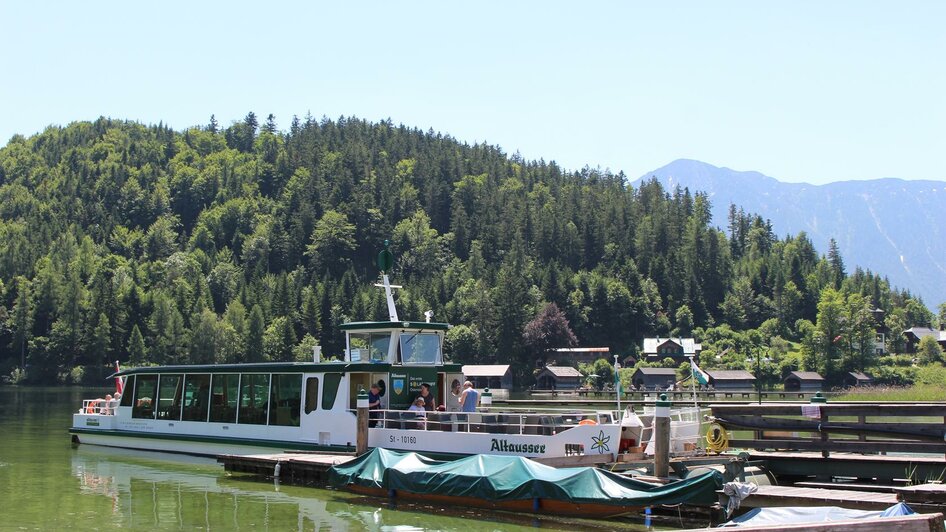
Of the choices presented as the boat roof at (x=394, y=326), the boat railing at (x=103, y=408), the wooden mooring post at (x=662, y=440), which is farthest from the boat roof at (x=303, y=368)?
the wooden mooring post at (x=662, y=440)

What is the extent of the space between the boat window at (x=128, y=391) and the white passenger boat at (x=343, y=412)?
46 millimetres

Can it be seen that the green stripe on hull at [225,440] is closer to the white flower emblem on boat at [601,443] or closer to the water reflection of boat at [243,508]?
the water reflection of boat at [243,508]

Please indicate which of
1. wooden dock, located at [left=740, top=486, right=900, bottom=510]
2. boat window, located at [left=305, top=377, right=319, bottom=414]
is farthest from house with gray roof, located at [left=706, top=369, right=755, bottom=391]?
wooden dock, located at [left=740, top=486, right=900, bottom=510]

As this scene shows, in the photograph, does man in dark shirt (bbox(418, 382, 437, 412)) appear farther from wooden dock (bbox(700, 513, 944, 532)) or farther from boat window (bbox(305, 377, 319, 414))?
wooden dock (bbox(700, 513, 944, 532))

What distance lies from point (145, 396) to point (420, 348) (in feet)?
40.5

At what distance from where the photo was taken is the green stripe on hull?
2959 cm

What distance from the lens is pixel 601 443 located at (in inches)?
944

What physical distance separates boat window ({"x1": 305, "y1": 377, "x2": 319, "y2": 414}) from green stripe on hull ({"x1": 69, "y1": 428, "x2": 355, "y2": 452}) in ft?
3.57

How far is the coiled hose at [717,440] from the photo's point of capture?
2394cm

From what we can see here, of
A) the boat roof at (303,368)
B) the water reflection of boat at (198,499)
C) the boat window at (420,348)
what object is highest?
the boat window at (420,348)

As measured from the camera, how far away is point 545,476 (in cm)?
2183

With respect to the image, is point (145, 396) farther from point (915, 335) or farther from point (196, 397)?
point (915, 335)

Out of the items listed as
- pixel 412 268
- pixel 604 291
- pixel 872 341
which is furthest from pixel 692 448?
pixel 412 268

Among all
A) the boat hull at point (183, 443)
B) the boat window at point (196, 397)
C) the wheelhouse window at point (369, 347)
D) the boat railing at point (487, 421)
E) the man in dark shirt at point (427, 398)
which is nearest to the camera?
the boat railing at point (487, 421)
